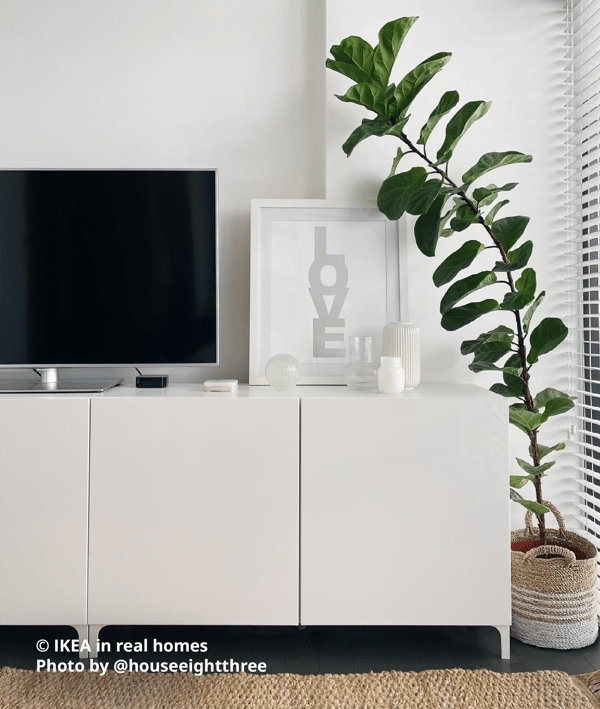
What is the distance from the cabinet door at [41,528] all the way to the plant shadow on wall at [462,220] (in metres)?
1.23

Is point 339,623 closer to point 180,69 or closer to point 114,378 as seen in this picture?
point 114,378

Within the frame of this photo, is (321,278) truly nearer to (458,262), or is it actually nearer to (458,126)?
(458,262)

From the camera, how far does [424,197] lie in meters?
1.79

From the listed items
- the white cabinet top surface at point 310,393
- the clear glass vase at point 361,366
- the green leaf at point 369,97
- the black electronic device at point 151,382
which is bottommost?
the white cabinet top surface at point 310,393

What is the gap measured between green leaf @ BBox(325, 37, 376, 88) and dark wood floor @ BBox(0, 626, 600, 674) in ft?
5.79

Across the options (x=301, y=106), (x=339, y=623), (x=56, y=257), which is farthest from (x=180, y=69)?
(x=339, y=623)

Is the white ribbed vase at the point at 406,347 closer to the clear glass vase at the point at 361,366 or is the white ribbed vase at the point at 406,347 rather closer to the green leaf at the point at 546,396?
the clear glass vase at the point at 361,366

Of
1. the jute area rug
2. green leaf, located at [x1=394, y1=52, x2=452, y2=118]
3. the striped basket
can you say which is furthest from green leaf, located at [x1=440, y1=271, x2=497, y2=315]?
the jute area rug

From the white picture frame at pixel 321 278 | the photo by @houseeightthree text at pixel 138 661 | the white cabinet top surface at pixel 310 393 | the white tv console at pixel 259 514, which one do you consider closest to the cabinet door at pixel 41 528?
the white tv console at pixel 259 514

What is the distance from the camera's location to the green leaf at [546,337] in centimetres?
181

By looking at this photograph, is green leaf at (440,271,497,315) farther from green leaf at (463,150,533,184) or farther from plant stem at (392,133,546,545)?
green leaf at (463,150,533,184)

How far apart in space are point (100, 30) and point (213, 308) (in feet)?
3.89

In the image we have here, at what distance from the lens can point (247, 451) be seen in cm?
164

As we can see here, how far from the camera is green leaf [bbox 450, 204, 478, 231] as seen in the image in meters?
1.83
